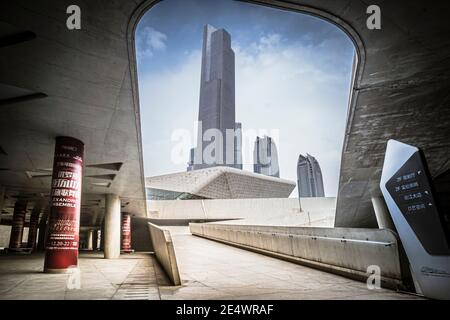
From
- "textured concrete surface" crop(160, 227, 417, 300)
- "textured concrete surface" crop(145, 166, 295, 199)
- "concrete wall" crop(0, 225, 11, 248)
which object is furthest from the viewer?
"textured concrete surface" crop(145, 166, 295, 199)

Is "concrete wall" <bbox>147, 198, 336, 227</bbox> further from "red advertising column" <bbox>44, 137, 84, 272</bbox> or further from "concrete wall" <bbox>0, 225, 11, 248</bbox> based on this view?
"red advertising column" <bbox>44, 137, 84, 272</bbox>

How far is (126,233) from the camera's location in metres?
34.5

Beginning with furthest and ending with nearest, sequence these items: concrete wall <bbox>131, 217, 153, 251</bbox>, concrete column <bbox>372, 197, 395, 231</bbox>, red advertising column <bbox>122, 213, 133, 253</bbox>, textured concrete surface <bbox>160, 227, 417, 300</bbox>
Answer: concrete wall <bbox>131, 217, 153, 251</bbox>
red advertising column <bbox>122, 213, 133, 253</bbox>
concrete column <bbox>372, 197, 395, 231</bbox>
textured concrete surface <bbox>160, 227, 417, 300</bbox>

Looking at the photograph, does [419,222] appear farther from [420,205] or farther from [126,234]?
[126,234]

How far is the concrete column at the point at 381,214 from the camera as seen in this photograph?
673 inches

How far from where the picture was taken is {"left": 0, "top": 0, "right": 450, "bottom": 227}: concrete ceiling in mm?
6730

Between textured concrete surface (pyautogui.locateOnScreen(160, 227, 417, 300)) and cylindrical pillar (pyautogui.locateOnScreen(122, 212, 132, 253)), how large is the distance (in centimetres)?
2623

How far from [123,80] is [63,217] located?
5.41 metres

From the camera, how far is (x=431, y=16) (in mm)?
7203

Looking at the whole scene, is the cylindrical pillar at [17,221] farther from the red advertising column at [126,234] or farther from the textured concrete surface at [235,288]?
the textured concrete surface at [235,288]

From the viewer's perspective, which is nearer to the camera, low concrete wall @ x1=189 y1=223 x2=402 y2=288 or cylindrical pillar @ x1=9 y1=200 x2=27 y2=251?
low concrete wall @ x1=189 y1=223 x2=402 y2=288

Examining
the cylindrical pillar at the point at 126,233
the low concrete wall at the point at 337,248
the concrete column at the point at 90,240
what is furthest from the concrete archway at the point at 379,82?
the concrete column at the point at 90,240

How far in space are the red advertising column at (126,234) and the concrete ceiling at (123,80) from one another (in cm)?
1925

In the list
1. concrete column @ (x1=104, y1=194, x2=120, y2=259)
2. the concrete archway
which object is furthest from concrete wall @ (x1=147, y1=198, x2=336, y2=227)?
the concrete archway
